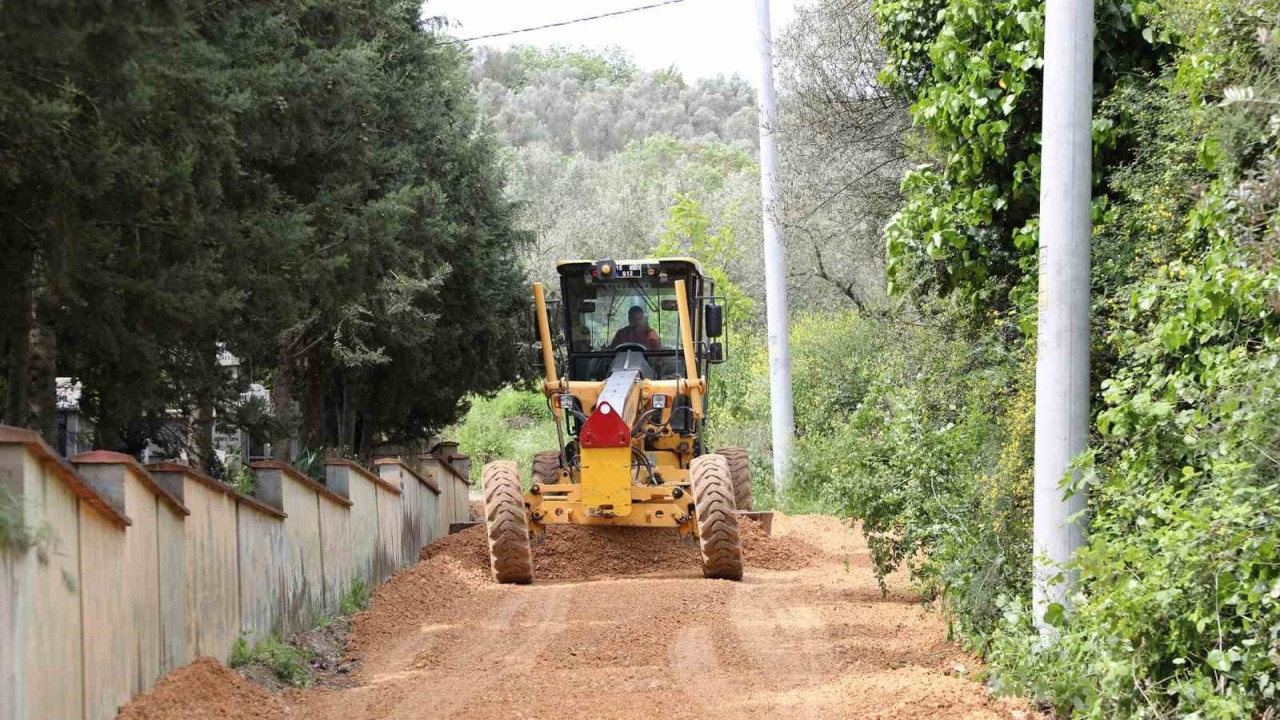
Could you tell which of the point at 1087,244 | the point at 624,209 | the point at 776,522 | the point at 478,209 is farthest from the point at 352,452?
the point at 624,209

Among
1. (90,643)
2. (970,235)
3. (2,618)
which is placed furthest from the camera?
(970,235)

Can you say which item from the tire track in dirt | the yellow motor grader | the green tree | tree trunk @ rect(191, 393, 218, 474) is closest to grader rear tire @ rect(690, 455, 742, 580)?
the yellow motor grader

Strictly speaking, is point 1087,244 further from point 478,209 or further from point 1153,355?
point 478,209

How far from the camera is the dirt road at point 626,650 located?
8305 millimetres

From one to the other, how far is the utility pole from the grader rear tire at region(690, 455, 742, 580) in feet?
27.4

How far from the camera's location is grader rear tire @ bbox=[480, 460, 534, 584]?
14.3m

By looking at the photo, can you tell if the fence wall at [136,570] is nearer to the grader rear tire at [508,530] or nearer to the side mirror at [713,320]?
the grader rear tire at [508,530]

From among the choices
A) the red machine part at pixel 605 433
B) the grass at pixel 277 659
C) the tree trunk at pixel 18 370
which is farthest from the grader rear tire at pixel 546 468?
the grass at pixel 277 659

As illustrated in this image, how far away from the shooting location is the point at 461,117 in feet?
80.2

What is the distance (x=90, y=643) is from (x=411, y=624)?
5476 mm

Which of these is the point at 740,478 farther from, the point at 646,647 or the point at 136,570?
the point at 136,570

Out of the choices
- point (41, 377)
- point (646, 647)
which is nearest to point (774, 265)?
point (41, 377)

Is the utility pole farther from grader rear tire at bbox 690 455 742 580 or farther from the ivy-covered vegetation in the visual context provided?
grader rear tire at bbox 690 455 742 580

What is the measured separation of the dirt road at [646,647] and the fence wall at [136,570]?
0.78 metres
